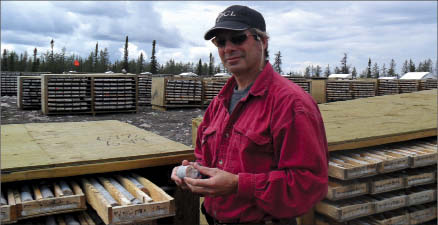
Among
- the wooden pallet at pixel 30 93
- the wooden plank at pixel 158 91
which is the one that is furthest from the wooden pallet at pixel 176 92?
the wooden pallet at pixel 30 93

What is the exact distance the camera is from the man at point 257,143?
173 centimetres

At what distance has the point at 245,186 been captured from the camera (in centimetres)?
177

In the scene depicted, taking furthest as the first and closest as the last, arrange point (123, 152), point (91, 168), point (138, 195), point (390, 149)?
1. point (390, 149)
2. point (123, 152)
3. point (91, 168)
4. point (138, 195)

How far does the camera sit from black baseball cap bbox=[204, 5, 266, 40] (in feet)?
6.36

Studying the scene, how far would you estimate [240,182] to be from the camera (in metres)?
1.77

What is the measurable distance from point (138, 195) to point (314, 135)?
1222 mm

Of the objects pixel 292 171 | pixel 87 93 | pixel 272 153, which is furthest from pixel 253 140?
pixel 87 93

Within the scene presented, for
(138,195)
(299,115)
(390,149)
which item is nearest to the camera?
(299,115)

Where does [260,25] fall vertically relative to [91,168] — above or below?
above

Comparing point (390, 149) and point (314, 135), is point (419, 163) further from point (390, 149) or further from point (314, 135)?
point (314, 135)

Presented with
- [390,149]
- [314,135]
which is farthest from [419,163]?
[314,135]

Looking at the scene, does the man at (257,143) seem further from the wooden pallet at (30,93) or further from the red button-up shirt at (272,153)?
the wooden pallet at (30,93)

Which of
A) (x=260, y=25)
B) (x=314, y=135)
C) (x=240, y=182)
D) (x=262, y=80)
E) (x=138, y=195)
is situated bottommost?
(x=138, y=195)

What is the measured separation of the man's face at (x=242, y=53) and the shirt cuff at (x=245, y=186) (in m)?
0.60
